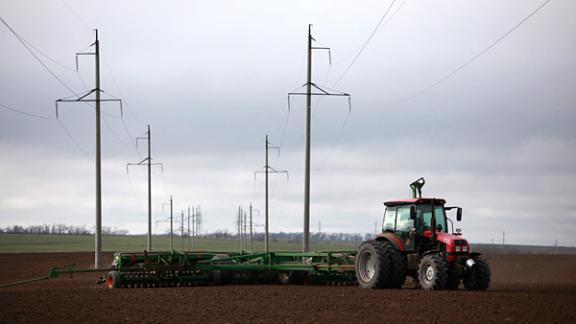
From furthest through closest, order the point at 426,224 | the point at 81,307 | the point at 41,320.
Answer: the point at 426,224, the point at 81,307, the point at 41,320

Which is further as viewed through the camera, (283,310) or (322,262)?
(322,262)

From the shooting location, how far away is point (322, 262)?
88.0ft

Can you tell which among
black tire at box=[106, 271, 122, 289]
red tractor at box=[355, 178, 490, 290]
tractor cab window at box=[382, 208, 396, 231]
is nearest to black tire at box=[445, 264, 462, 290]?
red tractor at box=[355, 178, 490, 290]

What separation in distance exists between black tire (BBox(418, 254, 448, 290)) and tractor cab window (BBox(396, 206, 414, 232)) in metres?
1.68

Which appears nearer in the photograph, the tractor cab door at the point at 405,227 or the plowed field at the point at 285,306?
the plowed field at the point at 285,306

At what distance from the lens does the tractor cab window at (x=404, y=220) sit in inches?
930

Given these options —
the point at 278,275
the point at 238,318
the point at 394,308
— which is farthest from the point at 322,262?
the point at 238,318

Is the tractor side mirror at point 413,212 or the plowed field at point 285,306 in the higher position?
the tractor side mirror at point 413,212

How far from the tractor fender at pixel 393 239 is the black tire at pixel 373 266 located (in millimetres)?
370

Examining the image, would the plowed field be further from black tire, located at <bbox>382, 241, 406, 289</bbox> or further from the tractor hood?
the tractor hood

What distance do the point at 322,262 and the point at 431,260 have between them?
5985mm

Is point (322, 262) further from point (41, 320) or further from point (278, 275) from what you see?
point (41, 320)

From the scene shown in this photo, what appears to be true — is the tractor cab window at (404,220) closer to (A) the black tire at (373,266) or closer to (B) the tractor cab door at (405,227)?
(B) the tractor cab door at (405,227)

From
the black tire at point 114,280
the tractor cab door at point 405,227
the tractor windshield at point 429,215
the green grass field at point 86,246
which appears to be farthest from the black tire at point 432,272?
the green grass field at point 86,246
